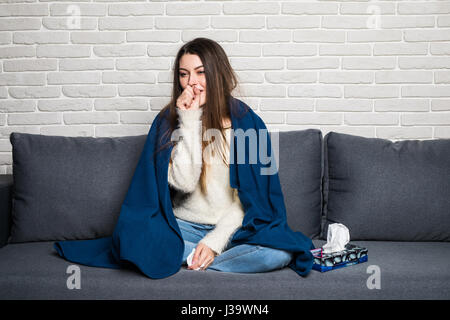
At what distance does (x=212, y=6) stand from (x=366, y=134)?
1101mm

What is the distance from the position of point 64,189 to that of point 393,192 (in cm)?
143

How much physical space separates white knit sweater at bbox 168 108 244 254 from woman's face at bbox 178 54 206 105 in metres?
0.10

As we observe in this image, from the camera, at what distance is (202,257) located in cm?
147

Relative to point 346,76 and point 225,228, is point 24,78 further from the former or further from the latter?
point 346,76

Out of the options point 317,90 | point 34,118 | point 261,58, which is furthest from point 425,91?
point 34,118

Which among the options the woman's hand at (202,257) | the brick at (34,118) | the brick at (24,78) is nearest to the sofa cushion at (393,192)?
the woman's hand at (202,257)

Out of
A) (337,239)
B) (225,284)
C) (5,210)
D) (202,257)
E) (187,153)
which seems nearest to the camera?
(225,284)

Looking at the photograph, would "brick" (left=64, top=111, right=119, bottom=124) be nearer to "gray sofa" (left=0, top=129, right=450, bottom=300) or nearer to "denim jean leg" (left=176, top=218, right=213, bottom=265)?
"gray sofa" (left=0, top=129, right=450, bottom=300)

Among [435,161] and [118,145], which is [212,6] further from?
[435,161]

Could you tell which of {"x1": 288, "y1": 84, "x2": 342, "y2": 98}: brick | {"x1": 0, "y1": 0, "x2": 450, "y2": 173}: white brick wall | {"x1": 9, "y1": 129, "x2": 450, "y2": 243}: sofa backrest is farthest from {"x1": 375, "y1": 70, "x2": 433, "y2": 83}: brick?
{"x1": 9, "y1": 129, "x2": 450, "y2": 243}: sofa backrest

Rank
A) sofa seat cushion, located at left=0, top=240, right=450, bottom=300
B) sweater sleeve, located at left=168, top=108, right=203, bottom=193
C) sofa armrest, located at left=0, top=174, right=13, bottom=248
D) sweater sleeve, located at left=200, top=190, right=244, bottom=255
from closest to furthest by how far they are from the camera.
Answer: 1. sofa seat cushion, located at left=0, top=240, right=450, bottom=300
2. sweater sleeve, located at left=200, top=190, right=244, bottom=255
3. sweater sleeve, located at left=168, top=108, right=203, bottom=193
4. sofa armrest, located at left=0, top=174, right=13, bottom=248

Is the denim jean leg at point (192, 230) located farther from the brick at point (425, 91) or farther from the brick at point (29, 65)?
the brick at point (425, 91)

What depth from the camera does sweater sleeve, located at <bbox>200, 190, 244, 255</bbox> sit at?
1.52 metres
